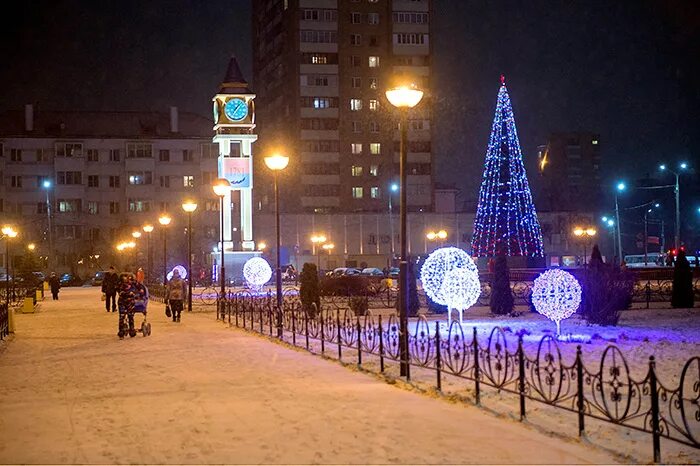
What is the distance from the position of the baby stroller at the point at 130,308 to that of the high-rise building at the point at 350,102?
239 ft

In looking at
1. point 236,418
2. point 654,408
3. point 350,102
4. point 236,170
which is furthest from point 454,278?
point 350,102

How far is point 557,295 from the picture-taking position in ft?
69.7

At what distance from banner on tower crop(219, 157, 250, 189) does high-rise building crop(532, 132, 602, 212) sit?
25.6 m

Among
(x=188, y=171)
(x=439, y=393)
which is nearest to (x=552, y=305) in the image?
(x=439, y=393)

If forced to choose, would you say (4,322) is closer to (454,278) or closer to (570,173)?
(454,278)

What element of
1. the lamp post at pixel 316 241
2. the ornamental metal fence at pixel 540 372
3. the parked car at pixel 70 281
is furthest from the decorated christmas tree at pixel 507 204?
the parked car at pixel 70 281

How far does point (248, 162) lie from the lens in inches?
2456

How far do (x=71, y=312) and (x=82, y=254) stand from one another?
53.1 metres

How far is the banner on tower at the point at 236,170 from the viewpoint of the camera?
202 feet

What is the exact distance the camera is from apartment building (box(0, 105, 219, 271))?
284 feet

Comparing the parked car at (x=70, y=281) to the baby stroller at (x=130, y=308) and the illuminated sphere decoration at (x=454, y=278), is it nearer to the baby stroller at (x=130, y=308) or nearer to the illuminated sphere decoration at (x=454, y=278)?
the baby stroller at (x=130, y=308)

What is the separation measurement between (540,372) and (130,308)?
11.6 metres

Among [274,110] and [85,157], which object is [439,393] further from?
[274,110]

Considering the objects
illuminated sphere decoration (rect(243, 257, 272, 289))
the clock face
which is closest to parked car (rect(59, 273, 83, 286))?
the clock face
